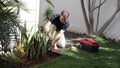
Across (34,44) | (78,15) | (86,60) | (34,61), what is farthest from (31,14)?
(78,15)

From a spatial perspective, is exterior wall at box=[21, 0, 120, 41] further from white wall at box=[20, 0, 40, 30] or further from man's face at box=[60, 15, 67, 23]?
man's face at box=[60, 15, 67, 23]

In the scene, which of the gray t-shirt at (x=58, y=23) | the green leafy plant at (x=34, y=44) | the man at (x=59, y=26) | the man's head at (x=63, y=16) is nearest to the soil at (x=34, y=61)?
the green leafy plant at (x=34, y=44)

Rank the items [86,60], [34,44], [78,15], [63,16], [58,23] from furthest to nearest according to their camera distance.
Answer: [78,15], [58,23], [63,16], [86,60], [34,44]

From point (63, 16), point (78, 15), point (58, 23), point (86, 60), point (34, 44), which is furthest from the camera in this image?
point (78, 15)

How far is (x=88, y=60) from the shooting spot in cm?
746

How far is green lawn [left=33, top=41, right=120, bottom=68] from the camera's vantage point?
6904mm

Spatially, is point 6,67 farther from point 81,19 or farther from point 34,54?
point 81,19

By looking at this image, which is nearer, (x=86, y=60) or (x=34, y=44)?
(x=34, y=44)

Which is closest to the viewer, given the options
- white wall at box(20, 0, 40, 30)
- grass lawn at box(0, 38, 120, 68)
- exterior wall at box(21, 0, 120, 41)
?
grass lawn at box(0, 38, 120, 68)

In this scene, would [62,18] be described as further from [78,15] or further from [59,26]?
[78,15]

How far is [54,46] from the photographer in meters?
7.98

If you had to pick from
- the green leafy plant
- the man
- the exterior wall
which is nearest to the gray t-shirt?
the man

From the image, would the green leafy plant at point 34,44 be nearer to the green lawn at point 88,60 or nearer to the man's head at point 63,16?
the green lawn at point 88,60

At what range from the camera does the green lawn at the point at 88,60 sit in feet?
22.7
